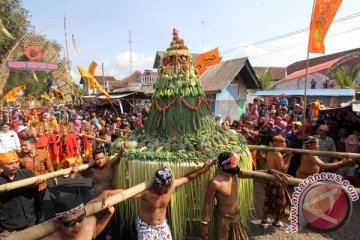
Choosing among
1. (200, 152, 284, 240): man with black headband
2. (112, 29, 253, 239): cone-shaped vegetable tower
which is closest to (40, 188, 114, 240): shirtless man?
(200, 152, 284, 240): man with black headband

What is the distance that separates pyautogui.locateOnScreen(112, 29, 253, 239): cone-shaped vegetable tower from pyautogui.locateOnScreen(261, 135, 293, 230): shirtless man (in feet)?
1.62

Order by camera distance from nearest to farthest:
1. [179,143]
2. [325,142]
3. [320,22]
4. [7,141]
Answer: [179,143]
[325,142]
[320,22]
[7,141]

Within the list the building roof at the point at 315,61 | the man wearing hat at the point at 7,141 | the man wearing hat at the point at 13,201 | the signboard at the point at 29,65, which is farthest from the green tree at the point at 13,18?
the building roof at the point at 315,61

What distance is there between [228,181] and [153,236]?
1166 mm

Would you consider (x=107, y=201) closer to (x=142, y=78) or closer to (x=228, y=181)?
(x=228, y=181)

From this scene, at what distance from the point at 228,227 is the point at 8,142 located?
Answer: 5.73 meters

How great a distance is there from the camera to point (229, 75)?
46.5 ft

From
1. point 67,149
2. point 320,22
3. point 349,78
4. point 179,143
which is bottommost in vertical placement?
point 67,149

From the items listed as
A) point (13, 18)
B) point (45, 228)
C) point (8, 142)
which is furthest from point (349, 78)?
point (13, 18)

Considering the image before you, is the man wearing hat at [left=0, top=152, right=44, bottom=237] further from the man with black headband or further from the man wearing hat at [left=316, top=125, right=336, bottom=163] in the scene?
the man wearing hat at [left=316, top=125, right=336, bottom=163]

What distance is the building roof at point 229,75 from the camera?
552 inches

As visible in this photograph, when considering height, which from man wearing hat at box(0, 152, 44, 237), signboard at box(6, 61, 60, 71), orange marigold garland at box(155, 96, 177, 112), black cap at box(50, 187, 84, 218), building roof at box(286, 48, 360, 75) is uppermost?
building roof at box(286, 48, 360, 75)

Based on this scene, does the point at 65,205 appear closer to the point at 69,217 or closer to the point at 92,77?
the point at 69,217

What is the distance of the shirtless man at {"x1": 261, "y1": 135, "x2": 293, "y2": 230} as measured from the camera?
4715 millimetres
